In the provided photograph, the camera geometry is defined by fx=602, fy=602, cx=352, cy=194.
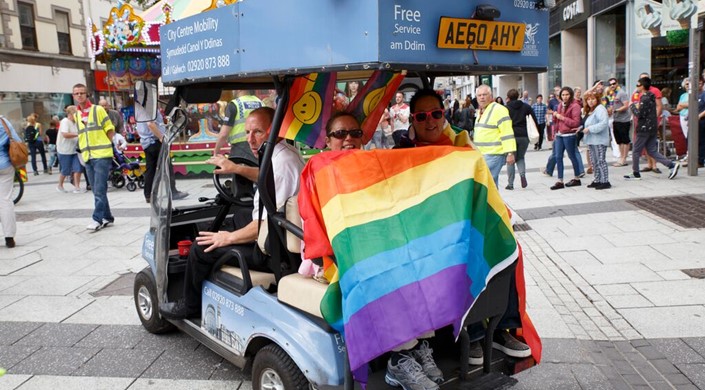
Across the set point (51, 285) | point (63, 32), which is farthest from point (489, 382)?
point (63, 32)

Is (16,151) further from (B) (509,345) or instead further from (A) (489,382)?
(A) (489,382)

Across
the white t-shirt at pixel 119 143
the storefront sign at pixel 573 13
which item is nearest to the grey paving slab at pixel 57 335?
the white t-shirt at pixel 119 143

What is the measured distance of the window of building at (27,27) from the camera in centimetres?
2705

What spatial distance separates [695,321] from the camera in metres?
4.36

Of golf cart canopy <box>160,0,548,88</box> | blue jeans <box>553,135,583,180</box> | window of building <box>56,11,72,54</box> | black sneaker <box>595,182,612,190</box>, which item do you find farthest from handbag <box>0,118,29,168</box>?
window of building <box>56,11,72,54</box>

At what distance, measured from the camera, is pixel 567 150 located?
1041cm

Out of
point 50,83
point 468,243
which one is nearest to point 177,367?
point 468,243

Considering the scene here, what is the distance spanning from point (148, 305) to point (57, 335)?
2.54ft

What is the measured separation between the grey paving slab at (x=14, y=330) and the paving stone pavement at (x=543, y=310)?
0.04ft

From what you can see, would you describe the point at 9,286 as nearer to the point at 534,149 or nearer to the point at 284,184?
the point at 284,184

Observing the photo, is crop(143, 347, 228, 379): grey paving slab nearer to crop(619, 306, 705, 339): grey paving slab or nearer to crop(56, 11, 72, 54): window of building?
crop(619, 306, 705, 339): grey paving slab

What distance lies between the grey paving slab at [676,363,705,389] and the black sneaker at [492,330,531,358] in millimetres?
1117

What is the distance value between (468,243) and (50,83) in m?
30.4

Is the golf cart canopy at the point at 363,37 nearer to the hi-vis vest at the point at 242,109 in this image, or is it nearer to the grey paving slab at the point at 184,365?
the grey paving slab at the point at 184,365
